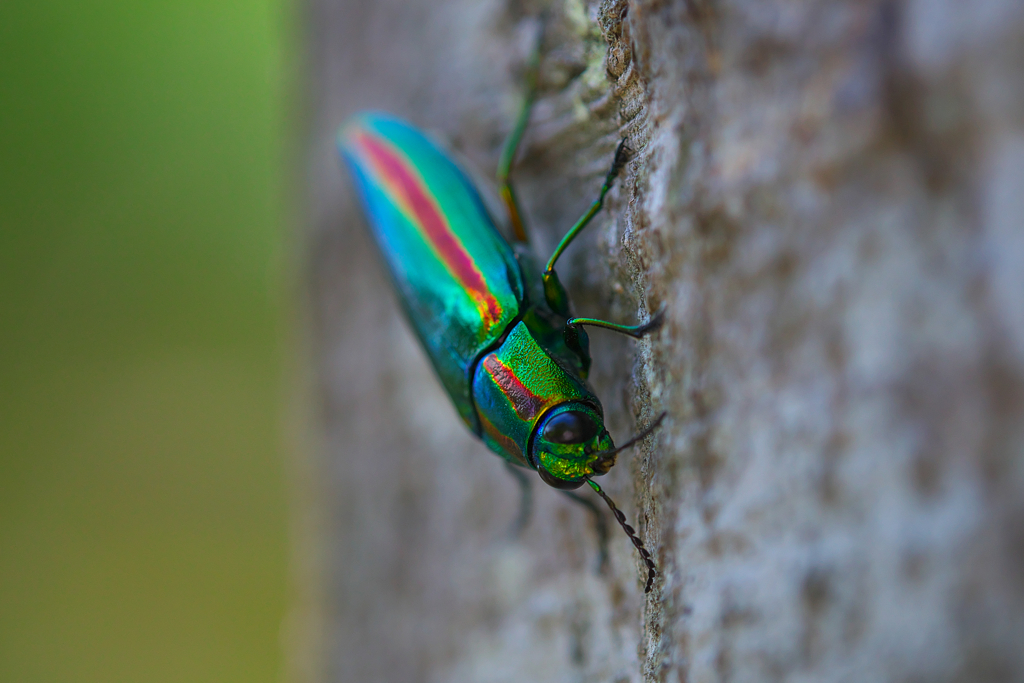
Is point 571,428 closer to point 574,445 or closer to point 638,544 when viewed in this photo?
point 574,445

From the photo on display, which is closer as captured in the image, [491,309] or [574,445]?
[574,445]

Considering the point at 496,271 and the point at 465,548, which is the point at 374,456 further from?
the point at 496,271

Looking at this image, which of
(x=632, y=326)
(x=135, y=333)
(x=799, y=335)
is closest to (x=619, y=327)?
(x=632, y=326)

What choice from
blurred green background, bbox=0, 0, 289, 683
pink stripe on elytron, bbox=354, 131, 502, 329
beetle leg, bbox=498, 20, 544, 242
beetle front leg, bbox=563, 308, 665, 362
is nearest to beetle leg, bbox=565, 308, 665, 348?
beetle front leg, bbox=563, 308, 665, 362

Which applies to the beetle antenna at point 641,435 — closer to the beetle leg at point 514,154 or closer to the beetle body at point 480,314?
the beetle body at point 480,314

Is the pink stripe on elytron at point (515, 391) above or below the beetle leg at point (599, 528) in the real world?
above

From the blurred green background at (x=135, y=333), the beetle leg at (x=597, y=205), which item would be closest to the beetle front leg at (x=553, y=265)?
the beetle leg at (x=597, y=205)

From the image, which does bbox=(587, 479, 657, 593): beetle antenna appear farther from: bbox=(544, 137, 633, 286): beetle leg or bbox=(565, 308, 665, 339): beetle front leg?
bbox=(544, 137, 633, 286): beetle leg
